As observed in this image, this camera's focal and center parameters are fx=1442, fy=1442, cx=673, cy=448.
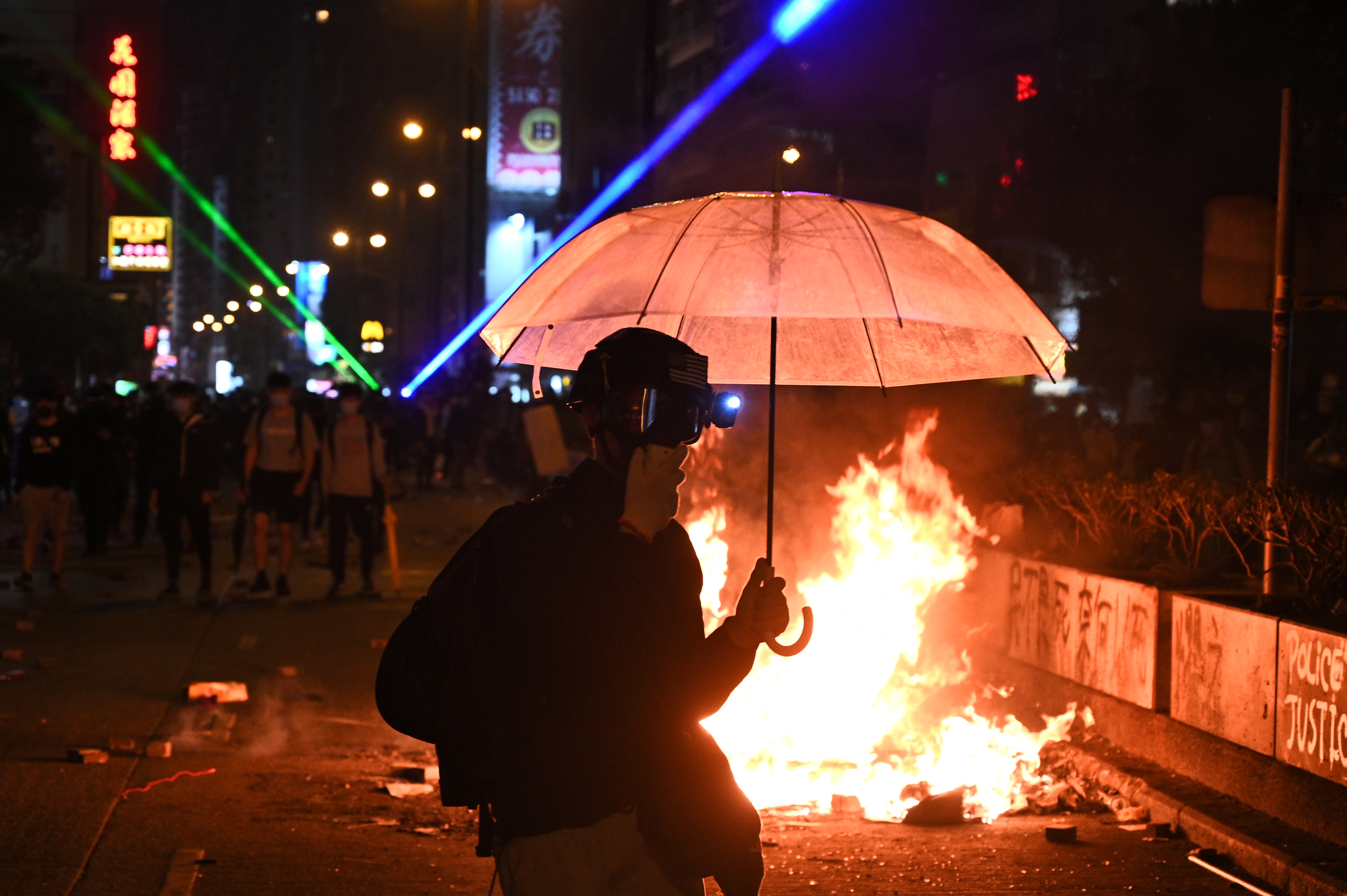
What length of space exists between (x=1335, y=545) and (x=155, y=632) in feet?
28.2

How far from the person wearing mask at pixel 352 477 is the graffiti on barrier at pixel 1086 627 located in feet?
22.5

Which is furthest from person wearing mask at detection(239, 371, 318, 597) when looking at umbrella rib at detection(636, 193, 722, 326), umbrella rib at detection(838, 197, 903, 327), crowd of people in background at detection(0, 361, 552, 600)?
umbrella rib at detection(838, 197, 903, 327)

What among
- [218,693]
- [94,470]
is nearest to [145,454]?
[94,470]

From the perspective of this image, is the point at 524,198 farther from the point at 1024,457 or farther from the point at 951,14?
the point at 1024,457

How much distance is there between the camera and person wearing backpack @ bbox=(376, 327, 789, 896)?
2.49 meters

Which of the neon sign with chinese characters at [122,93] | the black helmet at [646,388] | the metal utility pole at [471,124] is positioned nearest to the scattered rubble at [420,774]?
the black helmet at [646,388]

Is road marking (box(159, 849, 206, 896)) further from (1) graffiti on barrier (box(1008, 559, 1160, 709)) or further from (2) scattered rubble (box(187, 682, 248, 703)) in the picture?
(1) graffiti on barrier (box(1008, 559, 1160, 709))

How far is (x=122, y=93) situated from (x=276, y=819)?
39895mm

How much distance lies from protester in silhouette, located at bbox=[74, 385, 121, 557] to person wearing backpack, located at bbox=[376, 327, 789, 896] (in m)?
15.5

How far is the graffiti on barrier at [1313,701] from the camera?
547 centimetres

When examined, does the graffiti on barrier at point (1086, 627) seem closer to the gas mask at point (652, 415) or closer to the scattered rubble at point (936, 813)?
the scattered rubble at point (936, 813)

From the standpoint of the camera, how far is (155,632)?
1121 centimetres

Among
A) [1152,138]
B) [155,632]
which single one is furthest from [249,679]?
[1152,138]

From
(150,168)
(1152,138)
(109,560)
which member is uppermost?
Result: (150,168)
